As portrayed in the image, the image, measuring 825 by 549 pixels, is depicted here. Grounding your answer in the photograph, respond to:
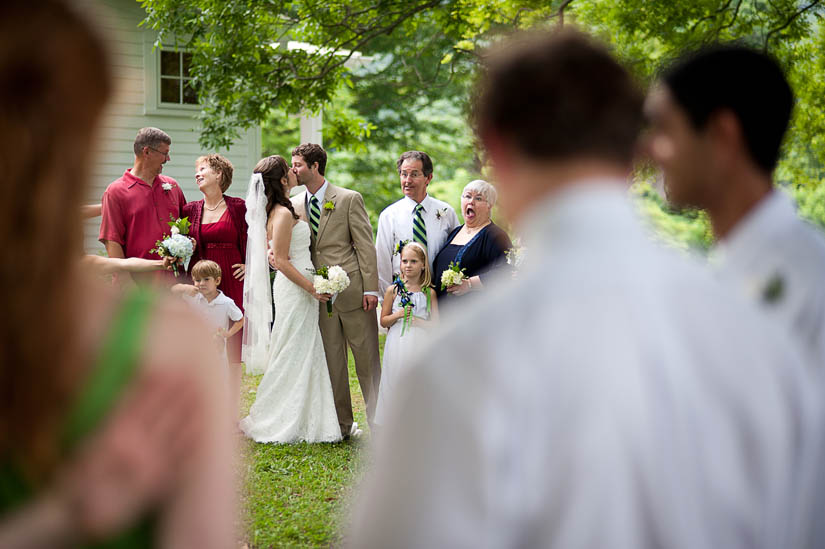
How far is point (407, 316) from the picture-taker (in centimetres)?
701

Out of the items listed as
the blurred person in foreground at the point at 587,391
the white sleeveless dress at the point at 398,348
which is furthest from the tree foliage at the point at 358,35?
the blurred person in foreground at the point at 587,391

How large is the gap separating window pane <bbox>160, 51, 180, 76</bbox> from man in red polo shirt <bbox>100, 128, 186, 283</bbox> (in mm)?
6942

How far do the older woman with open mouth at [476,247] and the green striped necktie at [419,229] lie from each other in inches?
12.6

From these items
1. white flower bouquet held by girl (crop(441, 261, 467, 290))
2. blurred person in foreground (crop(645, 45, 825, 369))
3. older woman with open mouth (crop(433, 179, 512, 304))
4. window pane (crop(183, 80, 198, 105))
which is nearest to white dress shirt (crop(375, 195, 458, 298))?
older woman with open mouth (crop(433, 179, 512, 304))

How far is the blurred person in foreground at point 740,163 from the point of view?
1906mm

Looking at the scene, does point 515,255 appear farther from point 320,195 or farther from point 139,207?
point 139,207

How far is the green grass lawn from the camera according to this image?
16.6ft

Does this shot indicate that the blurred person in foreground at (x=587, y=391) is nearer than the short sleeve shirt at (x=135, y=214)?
Yes

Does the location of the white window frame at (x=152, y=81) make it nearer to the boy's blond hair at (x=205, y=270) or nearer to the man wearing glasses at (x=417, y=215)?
the boy's blond hair at (x=205, y=270)

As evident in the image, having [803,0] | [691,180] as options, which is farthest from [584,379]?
[803,0]

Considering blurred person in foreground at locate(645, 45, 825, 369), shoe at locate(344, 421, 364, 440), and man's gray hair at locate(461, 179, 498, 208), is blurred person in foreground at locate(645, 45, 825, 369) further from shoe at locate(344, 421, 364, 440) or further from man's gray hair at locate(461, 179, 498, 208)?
shoe at locate(344, 421, 364, 440)

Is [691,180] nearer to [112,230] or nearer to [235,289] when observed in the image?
[112,230]

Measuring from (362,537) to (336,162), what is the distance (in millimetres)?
25653

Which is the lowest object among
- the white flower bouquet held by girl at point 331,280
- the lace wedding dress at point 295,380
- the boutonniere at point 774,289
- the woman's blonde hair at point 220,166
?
the lace wedding dress at point 295,380
